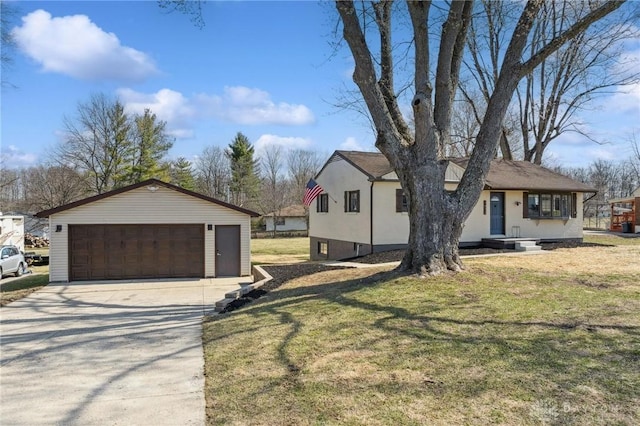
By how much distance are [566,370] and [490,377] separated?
715 mm

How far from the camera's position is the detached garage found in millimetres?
16047

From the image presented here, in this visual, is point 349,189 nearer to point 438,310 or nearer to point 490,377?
point 438,310

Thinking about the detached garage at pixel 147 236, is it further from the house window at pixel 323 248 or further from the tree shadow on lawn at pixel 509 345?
the tree shadow on lawn at pixel 509 345

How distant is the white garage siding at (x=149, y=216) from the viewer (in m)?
15.9

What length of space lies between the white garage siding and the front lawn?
9.05 meters

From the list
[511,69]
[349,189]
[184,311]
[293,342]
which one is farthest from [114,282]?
[511,69]

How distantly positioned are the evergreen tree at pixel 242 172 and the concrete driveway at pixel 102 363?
37.0m

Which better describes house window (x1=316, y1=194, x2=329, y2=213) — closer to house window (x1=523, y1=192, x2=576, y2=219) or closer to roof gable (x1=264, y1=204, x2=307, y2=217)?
house window (x1=523, y1=192, x2=576, y2=219)

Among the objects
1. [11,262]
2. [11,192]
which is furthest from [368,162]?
[11,192]

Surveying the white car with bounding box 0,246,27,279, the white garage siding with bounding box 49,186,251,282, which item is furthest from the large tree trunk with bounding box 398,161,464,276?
the white car with bounding box 0,246,27,279

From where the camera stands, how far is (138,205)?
1647 centimetres

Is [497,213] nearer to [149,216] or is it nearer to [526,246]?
[526,246]

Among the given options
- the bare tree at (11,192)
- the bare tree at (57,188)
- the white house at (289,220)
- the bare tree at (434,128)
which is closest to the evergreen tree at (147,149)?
the bare tree at (57,188)

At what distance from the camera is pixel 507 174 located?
20422 mm
